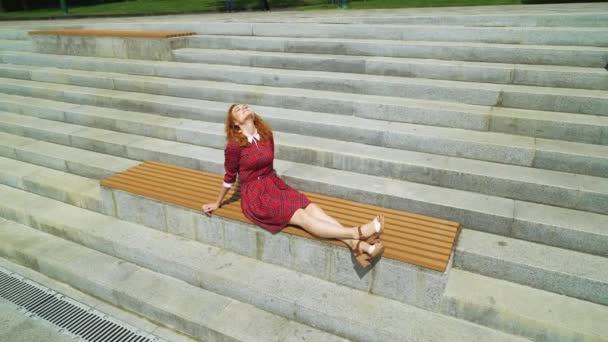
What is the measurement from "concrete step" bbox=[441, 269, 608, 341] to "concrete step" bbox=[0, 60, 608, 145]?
2362mm

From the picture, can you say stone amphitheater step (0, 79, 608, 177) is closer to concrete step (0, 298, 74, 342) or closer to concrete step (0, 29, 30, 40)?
concrete step (0, 298, 74, 342)

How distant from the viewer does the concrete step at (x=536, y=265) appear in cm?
411

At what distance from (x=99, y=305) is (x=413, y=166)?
4.34 meters

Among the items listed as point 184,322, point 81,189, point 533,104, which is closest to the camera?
point 184,322

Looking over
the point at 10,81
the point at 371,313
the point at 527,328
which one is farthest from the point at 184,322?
the point at 10,81

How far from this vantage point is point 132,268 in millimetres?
5406

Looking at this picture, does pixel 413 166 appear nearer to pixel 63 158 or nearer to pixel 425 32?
pixel 425 32

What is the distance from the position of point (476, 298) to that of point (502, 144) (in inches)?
87.7

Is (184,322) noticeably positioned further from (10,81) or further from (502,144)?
(10,81)

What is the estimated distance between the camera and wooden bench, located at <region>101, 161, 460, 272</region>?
4.22m

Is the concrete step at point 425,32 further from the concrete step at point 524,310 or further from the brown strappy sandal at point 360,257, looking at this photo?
the brown strappy sandal at point 360,257

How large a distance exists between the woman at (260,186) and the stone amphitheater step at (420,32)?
447cm

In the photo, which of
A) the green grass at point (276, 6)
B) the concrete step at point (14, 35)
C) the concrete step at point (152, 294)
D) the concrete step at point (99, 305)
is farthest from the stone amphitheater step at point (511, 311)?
the concrete step at point (14, 35)

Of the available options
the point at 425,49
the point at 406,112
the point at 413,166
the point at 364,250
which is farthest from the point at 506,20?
the point at 364,250
